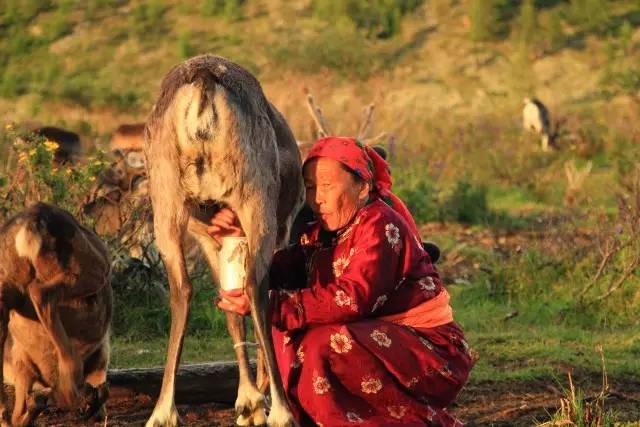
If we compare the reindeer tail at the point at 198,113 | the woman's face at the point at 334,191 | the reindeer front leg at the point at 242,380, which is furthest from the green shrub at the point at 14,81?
the woman's face at the point at 334,191

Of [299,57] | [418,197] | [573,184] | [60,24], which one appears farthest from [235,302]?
[60,24]

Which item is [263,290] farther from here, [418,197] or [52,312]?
[418,197]

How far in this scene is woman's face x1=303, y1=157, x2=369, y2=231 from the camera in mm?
4613

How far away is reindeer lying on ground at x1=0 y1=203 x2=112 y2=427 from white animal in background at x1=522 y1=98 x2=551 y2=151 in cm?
1535

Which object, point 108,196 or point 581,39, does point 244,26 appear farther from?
point 108,196

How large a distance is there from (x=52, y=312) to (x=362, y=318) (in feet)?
4.26

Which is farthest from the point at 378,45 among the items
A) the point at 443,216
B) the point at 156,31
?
the point at 443,216

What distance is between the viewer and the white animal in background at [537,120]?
2070 cm

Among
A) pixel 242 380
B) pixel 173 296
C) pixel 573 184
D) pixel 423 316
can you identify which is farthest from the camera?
pixel 573 184

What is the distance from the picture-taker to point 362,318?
453 centimetres

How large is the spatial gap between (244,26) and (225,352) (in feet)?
95.1

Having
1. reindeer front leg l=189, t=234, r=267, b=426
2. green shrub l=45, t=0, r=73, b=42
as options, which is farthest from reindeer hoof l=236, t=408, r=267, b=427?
green shrub l=45, t=0, r=73, b=42

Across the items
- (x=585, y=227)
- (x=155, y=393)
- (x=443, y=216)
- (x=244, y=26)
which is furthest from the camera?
(x=244, y=26)

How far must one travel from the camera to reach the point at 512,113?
2617 centimetres
